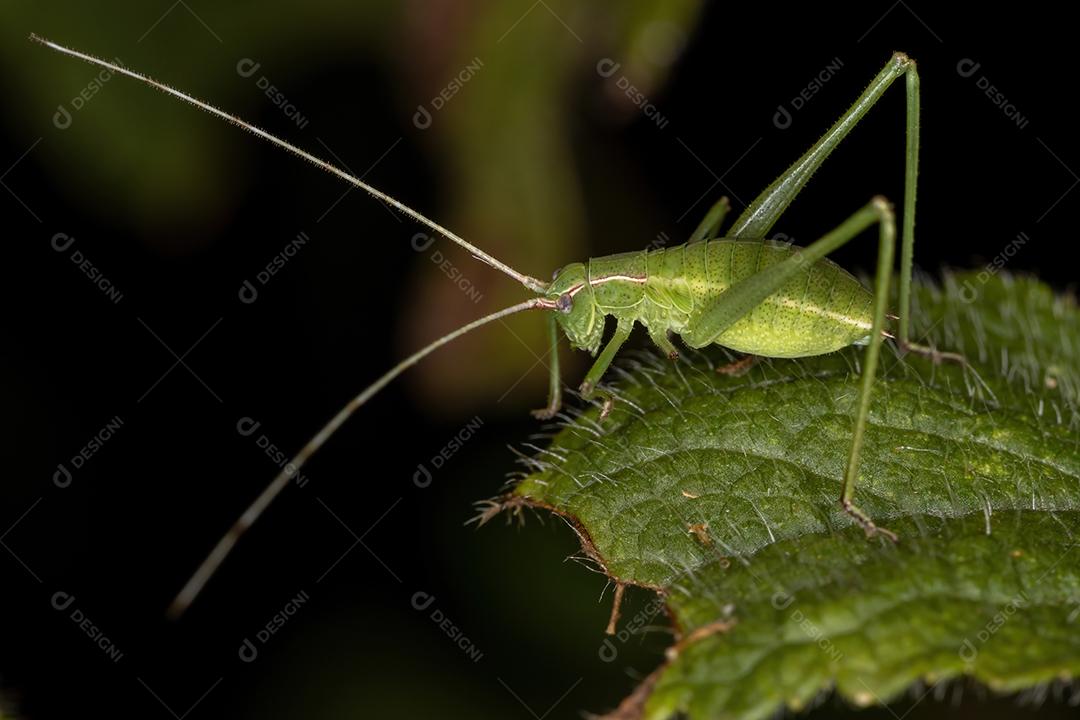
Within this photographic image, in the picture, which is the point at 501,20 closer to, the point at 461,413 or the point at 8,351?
the point at 461,413

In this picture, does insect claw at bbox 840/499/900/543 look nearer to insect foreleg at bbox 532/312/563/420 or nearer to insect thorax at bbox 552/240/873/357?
insect thorax at bbox 552/240/873/357

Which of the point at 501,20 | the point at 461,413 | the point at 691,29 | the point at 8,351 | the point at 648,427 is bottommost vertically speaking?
the point at 648,427

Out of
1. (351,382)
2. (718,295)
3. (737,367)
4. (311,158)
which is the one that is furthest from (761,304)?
(351,382)

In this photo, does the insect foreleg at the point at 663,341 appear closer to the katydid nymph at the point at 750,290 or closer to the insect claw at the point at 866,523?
the katydid nymph at the point at 750,290

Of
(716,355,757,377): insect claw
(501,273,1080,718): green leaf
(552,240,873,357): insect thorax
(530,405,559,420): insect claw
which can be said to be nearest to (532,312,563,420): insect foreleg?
(530,405,559,420): insect claw

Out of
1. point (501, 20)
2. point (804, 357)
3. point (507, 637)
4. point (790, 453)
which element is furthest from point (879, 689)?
point (501, 20)

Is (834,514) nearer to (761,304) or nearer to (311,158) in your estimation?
(761,304)
